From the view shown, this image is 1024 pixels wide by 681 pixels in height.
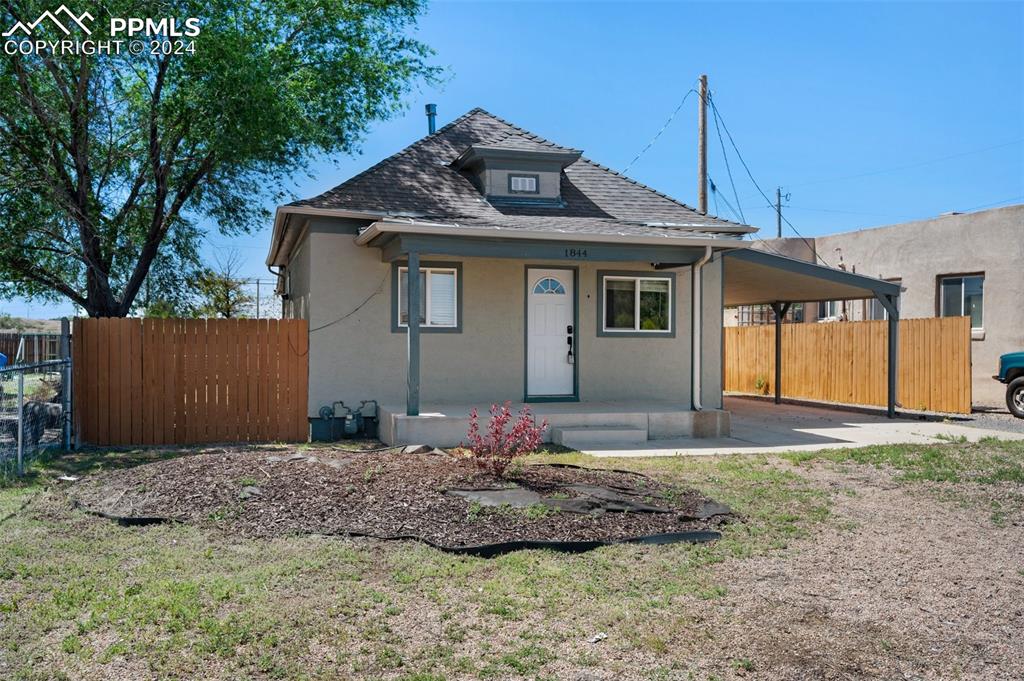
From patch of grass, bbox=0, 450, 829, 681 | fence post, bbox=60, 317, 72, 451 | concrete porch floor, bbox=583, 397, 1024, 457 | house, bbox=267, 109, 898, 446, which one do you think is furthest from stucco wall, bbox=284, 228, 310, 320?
patch of grass, bbox=0, 450, 829, 681

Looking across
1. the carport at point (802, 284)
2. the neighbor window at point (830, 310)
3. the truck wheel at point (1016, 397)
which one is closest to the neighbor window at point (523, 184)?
the carport at point (802, 284)

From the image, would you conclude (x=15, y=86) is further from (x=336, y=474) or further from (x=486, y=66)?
(x=336, y=474)

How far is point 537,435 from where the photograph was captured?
7461mm

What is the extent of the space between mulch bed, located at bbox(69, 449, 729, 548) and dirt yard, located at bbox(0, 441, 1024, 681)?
0.93ft

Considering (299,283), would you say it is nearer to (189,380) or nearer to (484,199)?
(189,380)

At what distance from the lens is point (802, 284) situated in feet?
53.0

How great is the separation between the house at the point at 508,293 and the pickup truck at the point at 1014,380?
3881 mm


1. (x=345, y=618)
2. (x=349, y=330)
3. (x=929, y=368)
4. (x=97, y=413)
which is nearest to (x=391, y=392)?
(x=349, y=330)

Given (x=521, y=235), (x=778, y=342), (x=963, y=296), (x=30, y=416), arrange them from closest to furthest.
A: (x=30, y=416) → (x=521, y=235) → (x=963, y=296) → (x=778, y=342)

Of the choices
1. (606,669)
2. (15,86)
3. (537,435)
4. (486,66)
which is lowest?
(606,669)

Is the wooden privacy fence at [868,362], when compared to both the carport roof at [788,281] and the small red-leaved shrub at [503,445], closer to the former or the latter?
the carport roof at [788,281]

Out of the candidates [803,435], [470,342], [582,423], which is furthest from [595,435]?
[803,435]

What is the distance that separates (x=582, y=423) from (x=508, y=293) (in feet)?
8.78

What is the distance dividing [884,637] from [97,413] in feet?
33.7
